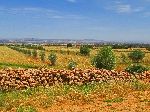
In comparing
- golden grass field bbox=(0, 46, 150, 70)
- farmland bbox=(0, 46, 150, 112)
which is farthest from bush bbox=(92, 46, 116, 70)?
→ golden grass field bbox=(0, 46, 150, 70)

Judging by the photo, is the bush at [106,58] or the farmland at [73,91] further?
the bush at [106,58]

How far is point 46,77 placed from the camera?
23125 mm

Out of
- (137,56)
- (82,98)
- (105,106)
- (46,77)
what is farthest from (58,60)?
(105,106)

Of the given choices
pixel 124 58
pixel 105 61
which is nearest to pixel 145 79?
pixel 105 61

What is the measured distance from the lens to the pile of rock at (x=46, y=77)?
71.5 feet

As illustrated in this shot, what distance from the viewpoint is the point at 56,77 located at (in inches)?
920

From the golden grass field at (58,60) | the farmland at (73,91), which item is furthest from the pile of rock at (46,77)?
the golden grass field at (58,60)

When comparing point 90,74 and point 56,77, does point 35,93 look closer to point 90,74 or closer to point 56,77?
point 56,77

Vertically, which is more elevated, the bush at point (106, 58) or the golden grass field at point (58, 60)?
the bush at point (106, 58)

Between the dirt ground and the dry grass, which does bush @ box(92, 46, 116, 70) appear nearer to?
the dry grass

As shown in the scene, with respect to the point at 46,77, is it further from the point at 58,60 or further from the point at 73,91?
the point at 58,60

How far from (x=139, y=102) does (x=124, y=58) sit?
89.1m

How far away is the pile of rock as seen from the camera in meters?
21.8

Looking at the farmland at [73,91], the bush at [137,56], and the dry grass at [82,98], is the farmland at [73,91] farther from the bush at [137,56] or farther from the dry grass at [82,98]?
the bush at [137,56]
